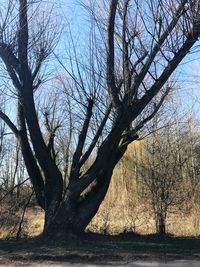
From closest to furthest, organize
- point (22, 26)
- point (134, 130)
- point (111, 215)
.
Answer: point (22, 26) → point (134, 130) → point (111, 215)

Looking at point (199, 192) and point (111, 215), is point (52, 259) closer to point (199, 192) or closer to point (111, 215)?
point (111, 215)

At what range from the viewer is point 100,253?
989cm

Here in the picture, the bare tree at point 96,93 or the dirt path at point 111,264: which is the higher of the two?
the bare tree at point 96,93

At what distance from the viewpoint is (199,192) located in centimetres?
1616

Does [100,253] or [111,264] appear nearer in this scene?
[111,264]

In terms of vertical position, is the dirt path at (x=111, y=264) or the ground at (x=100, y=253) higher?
the ground at (x=100, y=253)

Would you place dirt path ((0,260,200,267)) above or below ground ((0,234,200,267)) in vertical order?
below

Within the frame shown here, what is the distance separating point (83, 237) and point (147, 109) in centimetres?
423

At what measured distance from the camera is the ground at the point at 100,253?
9180 mm

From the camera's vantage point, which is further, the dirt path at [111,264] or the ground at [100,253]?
the ground at [100,253]

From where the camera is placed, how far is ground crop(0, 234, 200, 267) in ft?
30.1

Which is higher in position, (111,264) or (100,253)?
(100,253)

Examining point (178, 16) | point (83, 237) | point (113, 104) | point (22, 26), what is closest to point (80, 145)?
A: point (113, 104)

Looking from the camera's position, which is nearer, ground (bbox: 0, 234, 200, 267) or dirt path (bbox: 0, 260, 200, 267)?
dirt path (bbox: 0, 260, 200, 267)
